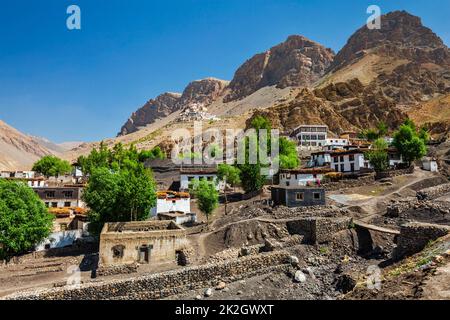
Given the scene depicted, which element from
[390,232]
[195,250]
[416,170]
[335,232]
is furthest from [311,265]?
[416,170]

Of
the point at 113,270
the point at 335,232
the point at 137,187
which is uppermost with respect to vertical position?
the point at 137,187

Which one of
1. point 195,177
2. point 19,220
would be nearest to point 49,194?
point 19,220

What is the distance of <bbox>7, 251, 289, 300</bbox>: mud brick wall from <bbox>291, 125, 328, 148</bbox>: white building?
7787 cm

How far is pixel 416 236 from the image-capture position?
2039cm

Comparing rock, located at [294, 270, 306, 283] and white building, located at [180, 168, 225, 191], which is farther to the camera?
white building, located at [180, 168, 225, 191]

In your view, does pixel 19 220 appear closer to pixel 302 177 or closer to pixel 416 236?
pixel 302 177

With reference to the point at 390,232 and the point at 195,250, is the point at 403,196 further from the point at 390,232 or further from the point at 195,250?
the point at 195,250

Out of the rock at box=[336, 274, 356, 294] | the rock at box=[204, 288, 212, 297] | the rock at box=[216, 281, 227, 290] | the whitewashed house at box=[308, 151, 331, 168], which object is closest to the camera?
the rock at box=[336, 274, 356, 294]

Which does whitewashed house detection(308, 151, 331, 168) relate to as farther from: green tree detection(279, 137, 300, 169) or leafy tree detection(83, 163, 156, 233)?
leafy tree detection(83, 163, 156, 233)

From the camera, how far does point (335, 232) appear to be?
92.1 feet

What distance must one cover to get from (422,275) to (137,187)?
102 ft

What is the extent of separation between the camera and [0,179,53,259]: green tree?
3425cm

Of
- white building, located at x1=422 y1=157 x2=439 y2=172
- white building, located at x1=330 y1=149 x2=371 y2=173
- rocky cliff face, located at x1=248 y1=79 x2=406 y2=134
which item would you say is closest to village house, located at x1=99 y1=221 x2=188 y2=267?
white building, located at x1=330 y1=149 x2=371 y2=173

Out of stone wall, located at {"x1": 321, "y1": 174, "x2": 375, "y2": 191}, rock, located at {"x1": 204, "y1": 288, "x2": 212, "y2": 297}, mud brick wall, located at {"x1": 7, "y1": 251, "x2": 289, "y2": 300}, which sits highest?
stone wall, located at {"x1": 321, "y1": 174, "x2": 375, "y2": 191}
